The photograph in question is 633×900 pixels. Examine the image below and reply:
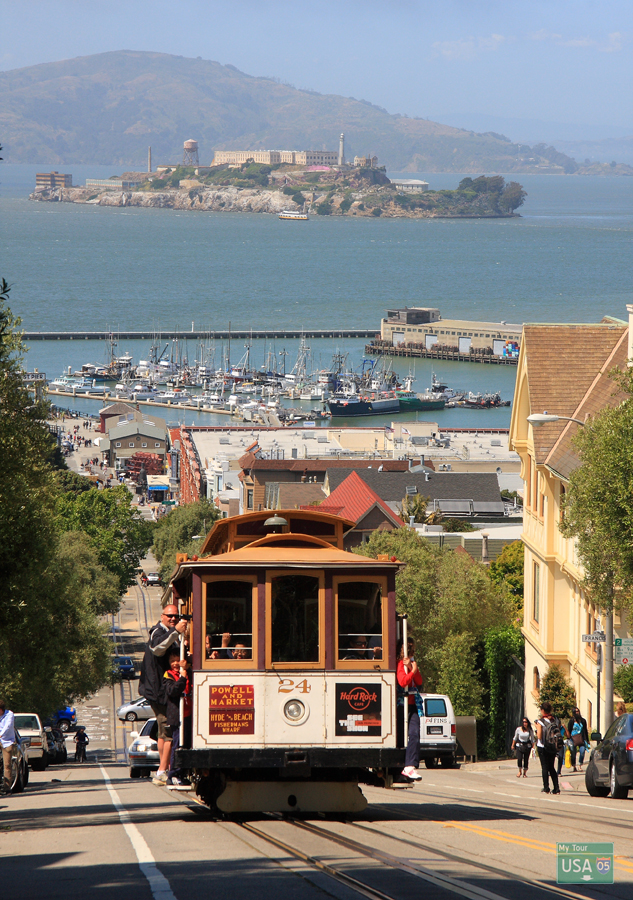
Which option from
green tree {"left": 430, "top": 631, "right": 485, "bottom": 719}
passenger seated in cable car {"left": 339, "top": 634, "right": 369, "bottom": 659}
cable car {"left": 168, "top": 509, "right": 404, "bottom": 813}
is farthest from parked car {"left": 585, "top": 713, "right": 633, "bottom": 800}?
green tree {"left": 430, "top": 631, "right": 485, "bottom": 719}

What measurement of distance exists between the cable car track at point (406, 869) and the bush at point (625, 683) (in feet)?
48.6

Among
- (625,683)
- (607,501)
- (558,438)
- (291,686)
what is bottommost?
(625,683)

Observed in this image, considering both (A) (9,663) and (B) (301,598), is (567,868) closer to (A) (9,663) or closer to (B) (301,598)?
(B) (301,598)

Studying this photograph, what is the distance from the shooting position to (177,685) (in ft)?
42.7

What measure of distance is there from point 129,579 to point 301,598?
69468mm

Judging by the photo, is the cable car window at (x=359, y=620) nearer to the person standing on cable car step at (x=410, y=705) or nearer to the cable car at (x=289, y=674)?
the cable car at (x=289, y=674)

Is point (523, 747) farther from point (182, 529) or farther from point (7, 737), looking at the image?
point (182, 529)

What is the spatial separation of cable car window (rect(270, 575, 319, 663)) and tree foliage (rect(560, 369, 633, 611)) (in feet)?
27.8

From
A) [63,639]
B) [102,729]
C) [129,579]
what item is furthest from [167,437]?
[63,639]

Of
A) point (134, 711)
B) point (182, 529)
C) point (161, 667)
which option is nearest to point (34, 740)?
point (161, 667)

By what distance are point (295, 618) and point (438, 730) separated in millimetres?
13783

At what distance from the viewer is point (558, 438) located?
32.9 meters

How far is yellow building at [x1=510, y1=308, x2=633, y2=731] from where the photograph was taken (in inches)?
1256

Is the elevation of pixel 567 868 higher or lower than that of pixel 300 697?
lower
